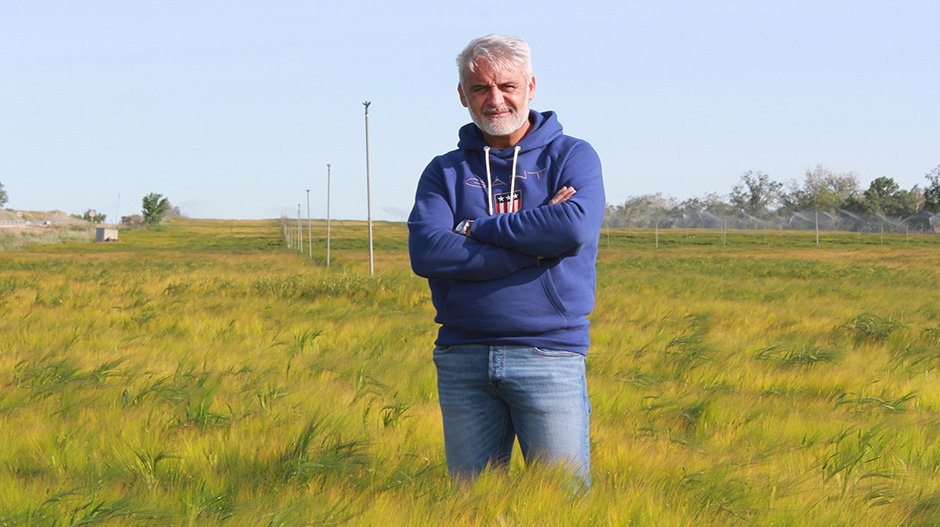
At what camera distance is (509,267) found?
9.07ft

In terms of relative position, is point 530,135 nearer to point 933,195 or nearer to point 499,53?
point 499,53

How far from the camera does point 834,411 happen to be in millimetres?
5629

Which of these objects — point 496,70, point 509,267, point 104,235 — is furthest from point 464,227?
point 104,235

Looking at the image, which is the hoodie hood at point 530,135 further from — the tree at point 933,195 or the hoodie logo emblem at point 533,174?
the tree at point 933,195

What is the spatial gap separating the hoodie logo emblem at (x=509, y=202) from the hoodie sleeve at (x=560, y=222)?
10 cm

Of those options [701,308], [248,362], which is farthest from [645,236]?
[248,362]

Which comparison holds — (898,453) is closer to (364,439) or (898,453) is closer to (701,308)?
(364,439)

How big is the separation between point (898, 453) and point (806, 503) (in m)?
1.76

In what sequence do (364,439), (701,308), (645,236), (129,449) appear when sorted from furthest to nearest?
(645,236)
(701,308)
(364,439)
(129,449)

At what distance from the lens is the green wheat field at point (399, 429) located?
8.51 feet

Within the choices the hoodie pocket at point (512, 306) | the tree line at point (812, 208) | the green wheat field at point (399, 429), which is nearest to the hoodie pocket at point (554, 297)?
the hoodie pocket at point (512, 306)

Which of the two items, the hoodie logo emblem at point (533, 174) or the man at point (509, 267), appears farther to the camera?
the hoodie logo emblem at point (533, 174)

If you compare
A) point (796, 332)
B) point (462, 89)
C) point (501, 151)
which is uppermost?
point (462, 89)

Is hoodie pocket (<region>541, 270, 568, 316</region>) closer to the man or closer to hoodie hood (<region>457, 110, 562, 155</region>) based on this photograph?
the man
